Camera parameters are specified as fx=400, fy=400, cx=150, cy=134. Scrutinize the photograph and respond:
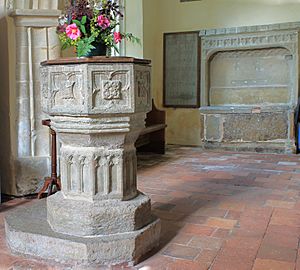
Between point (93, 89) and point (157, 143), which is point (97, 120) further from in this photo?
point (157, 143)

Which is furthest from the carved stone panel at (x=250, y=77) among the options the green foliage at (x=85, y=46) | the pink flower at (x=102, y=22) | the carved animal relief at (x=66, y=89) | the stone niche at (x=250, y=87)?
the carved animal relief at (x=66, y=89)

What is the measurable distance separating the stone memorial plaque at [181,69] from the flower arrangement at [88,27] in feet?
14.4

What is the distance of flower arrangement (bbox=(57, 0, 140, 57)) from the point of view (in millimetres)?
2324

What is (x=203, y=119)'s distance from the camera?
257 inches

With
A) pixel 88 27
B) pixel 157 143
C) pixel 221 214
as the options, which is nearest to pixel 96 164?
pixel 88 27

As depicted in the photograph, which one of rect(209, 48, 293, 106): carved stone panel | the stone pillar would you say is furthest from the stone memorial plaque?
the stone pillar

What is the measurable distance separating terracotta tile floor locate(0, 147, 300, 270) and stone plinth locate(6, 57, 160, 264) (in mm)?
135

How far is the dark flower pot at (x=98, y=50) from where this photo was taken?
2.35 metres

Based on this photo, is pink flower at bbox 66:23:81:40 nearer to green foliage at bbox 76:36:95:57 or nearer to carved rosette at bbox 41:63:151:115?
green foliage at bbox 76:36:95:57

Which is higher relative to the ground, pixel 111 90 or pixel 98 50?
pixel 98 50

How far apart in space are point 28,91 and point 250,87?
3994mm

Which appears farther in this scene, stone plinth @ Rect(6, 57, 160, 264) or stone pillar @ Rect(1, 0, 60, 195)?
stone pillar @ Rect(1, 0, 60, 195)

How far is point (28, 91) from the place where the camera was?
12.1ft

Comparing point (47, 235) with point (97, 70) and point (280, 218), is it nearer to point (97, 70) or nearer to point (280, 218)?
point (97, 70)
